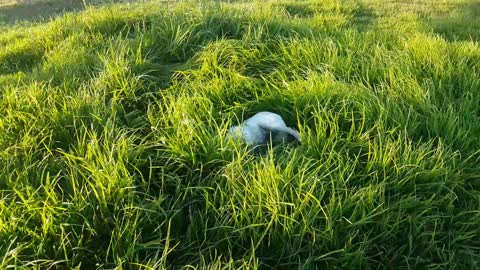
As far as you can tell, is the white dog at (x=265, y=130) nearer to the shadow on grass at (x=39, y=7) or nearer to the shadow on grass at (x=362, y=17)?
the shadow on grass at (x=362, y=17)

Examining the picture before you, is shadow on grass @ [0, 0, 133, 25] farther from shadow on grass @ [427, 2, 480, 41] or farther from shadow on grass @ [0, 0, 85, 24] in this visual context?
shadow on grass @ [427, 2, 480, 41]

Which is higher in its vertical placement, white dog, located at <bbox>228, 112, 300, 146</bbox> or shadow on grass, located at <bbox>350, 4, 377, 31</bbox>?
white dog, located at <bbox>228, 112, 300, 146</bbox>

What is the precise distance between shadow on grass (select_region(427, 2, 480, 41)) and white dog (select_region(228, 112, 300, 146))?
114 inches

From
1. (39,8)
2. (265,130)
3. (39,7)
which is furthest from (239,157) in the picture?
(39,7)

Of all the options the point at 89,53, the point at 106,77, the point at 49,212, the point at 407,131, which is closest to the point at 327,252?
the point at 407,131

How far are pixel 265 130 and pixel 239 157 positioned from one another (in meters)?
0.52

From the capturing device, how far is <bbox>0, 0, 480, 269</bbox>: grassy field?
7.66ft

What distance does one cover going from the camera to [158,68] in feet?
13.3

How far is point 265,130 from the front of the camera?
3109 millimetres

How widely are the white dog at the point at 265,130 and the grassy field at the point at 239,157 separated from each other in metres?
0.11

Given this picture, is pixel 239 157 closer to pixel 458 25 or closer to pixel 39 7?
pixel 458 25

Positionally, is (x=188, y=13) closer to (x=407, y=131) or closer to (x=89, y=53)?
(x=89, y=53)

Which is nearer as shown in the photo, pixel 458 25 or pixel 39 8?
pixel 458 25

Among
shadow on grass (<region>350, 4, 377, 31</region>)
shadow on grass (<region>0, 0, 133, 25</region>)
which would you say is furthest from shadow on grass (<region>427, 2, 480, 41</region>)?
shadow on grass (<region>0, 0, 133, 25</region>)
